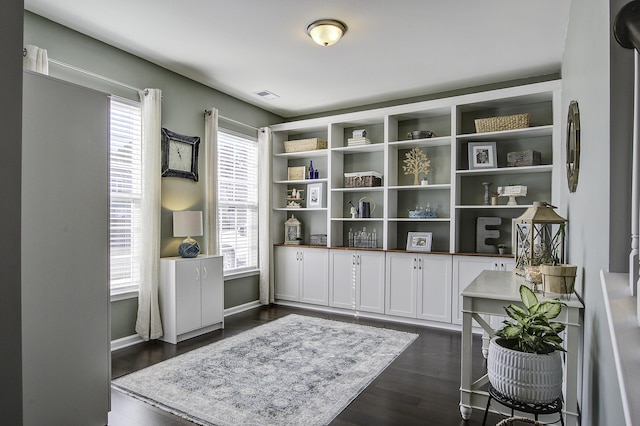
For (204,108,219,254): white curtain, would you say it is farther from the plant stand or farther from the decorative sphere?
the plant stand

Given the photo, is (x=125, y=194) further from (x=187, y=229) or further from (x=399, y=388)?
(x=399, y=388)

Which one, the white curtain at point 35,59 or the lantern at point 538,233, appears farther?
the white curtain at point 35,59

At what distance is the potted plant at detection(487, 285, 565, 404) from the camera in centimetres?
174

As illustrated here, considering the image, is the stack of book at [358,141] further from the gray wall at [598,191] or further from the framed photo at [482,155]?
the gray wall at [598,191]

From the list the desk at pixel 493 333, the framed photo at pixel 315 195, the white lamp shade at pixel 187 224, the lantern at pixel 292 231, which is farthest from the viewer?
the lantern at pixel 292 231

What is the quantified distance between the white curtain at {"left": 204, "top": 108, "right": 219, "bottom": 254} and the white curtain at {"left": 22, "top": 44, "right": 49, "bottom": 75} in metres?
1.82

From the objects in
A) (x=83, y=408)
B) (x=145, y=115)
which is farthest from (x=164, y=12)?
(x=83, y=408)

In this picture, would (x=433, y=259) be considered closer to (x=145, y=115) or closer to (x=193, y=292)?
(x=193, y=292)

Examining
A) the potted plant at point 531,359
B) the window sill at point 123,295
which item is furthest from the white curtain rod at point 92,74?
the potted plant at point 531,359

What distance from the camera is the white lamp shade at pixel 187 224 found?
4.04 metres

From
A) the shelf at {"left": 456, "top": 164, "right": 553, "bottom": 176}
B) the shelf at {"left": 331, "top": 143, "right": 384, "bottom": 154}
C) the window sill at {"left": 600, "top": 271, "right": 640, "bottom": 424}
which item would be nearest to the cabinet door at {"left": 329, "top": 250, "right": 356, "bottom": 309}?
the shelf at {"left": 331, "top": 143, "right": 384, "bottom": 154}

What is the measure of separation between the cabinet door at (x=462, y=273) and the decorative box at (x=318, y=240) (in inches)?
77.0

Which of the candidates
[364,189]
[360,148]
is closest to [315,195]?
[364,189]

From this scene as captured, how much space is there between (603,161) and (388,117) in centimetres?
357
